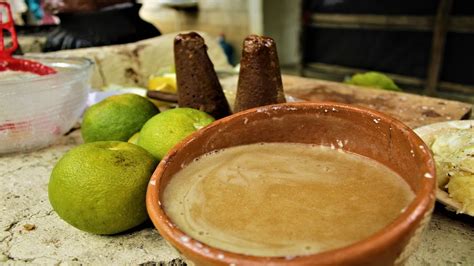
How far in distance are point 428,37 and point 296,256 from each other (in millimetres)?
4708

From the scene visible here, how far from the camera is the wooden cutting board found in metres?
1.83

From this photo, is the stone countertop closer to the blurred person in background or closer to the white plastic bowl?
the white plastic bowl

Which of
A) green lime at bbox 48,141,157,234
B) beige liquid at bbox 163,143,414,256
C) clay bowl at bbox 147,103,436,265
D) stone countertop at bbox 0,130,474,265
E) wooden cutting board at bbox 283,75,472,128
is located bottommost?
stone countertop at bbox 0,130,474,265

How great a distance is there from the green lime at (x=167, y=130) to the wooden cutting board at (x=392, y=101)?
0.81 meters

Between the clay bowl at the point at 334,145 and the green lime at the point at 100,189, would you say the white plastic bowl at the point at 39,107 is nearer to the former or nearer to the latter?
the green lime at the point at 100,189

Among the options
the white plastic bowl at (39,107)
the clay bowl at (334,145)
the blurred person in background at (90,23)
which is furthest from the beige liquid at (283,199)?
the blurred person in background at (90,23)

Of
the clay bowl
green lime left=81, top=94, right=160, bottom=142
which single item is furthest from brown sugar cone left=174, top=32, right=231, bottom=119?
the clay bowl

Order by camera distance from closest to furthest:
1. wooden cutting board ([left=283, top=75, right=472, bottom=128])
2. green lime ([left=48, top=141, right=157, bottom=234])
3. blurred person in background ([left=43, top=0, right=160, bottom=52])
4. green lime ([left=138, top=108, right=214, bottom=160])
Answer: green lime ([left=48, top=141, right=157, bottom=234]), green lime ([left=138, top=108, right=214, bottom=160]), wooden cutting board ([left=283, top=75, right=472, bottom=128]), blurred person in background ([left=43, top=0, right=160, bottom=52])

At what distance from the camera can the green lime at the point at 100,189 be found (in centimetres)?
101

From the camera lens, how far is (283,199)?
83cm

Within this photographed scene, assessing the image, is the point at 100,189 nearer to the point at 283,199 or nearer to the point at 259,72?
the point at 283,199

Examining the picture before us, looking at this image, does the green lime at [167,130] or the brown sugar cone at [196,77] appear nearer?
the green lime at [167,130]

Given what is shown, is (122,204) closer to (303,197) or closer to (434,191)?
(303,197)

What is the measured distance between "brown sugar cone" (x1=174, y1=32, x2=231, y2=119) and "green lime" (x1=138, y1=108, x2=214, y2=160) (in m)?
0.21
